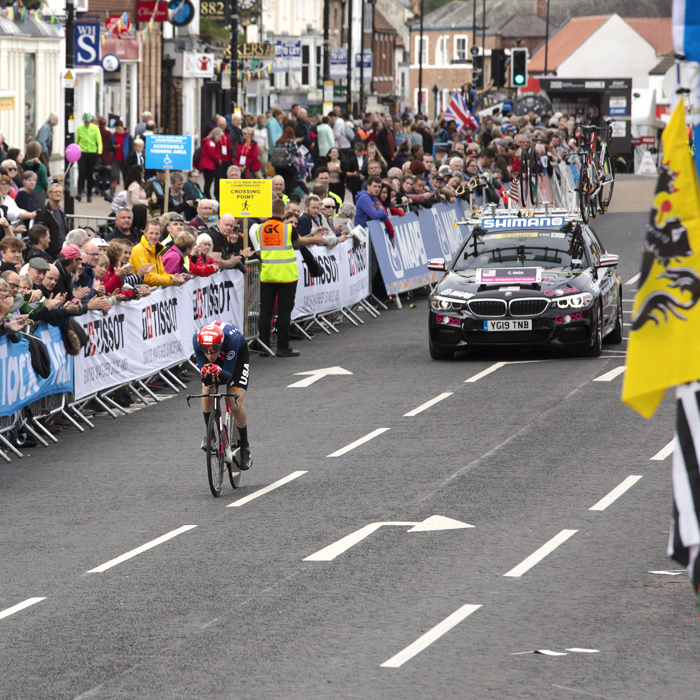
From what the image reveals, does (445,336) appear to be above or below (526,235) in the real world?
below

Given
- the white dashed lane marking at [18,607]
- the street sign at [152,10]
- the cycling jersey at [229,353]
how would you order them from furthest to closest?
the street sign at [152,10] → the cycling jersey at [229,353] → the white dashed lane marking at [18,607]

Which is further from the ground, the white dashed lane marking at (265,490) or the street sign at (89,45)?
the street sign at (89,45)

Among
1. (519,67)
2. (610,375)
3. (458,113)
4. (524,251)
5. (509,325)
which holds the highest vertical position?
(519,67)

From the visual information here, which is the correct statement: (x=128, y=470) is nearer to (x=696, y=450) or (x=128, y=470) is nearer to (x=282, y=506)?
(x=282, y=506)

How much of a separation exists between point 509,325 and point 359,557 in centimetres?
882

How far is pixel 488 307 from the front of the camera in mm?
18656

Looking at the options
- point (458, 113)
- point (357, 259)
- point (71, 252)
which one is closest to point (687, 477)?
point (71, 252)

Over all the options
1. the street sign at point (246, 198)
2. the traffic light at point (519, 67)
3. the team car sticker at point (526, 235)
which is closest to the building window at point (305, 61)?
the traffic light at point (519, 67)

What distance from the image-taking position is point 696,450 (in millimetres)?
4883

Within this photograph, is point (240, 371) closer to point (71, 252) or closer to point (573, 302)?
point (71, 252)

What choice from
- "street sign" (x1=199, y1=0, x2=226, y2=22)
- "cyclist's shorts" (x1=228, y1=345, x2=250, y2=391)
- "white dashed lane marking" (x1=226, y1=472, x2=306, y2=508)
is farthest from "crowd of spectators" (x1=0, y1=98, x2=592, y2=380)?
"street sign" (x1=199, y1=0, x2=226, y2=22)

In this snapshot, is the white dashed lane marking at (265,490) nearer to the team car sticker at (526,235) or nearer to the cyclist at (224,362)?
the cyclist at (224,362)

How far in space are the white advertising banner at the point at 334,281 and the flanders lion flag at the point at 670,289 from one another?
54.9 feet

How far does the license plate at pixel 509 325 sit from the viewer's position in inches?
736
